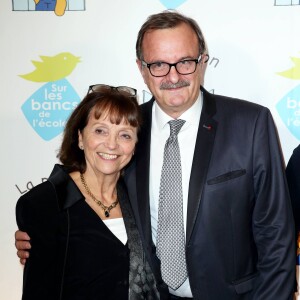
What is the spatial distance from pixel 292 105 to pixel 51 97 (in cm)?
136

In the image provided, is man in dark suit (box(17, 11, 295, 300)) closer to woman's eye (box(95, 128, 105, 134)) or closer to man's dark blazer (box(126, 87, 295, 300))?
man's dark blazer (box(126, 87, 295, 300))

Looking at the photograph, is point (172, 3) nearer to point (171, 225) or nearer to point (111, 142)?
point (111, 142)

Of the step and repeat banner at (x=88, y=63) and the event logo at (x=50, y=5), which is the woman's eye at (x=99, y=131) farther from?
the event logo at (x=50, y=5)

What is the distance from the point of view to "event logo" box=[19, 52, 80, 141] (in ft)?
7.66

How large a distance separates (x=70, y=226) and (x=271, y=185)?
0.80m

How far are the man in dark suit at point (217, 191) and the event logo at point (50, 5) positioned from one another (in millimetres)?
681

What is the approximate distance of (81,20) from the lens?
229 centimetres

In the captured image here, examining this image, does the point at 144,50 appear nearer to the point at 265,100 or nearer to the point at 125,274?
the point at 265,100

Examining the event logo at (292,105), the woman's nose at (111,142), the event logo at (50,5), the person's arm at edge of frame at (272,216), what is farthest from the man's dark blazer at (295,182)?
the event logo at (50,5)

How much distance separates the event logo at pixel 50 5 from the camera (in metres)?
2.28

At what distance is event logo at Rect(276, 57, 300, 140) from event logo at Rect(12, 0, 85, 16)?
119cm

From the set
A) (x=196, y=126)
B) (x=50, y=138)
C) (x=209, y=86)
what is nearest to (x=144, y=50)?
(x=196, y=126)

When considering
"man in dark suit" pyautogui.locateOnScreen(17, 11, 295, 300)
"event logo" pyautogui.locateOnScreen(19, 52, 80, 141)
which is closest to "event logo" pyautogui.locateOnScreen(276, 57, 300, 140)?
"man in dark suit" pyautogui.locateOnScreen(17, 11, 295, 300)

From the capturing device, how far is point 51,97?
2369mm
